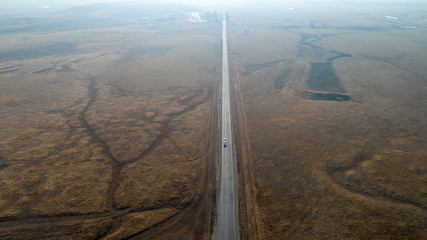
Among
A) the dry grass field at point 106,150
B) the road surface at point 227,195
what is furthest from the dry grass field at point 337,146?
the dry grass field at point 106,150

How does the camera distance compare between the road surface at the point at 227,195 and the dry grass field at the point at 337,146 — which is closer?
the road surface at the point at 227,195

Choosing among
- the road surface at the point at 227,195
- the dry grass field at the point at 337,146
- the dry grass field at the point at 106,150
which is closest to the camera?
the road surface at the point at 227,195

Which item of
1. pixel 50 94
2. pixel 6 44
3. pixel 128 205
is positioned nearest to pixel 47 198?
pixel 128 205

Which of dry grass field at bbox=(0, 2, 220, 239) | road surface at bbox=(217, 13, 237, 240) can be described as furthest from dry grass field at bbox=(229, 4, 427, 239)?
dry grass field at bbox=(0, 2, 220, 239)

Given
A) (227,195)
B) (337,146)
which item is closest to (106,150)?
(227,195)

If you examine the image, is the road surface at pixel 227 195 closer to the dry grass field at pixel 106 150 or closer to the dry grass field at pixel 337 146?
the dry grass field at pixel 106 150

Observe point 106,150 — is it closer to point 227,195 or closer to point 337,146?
point 227,195
